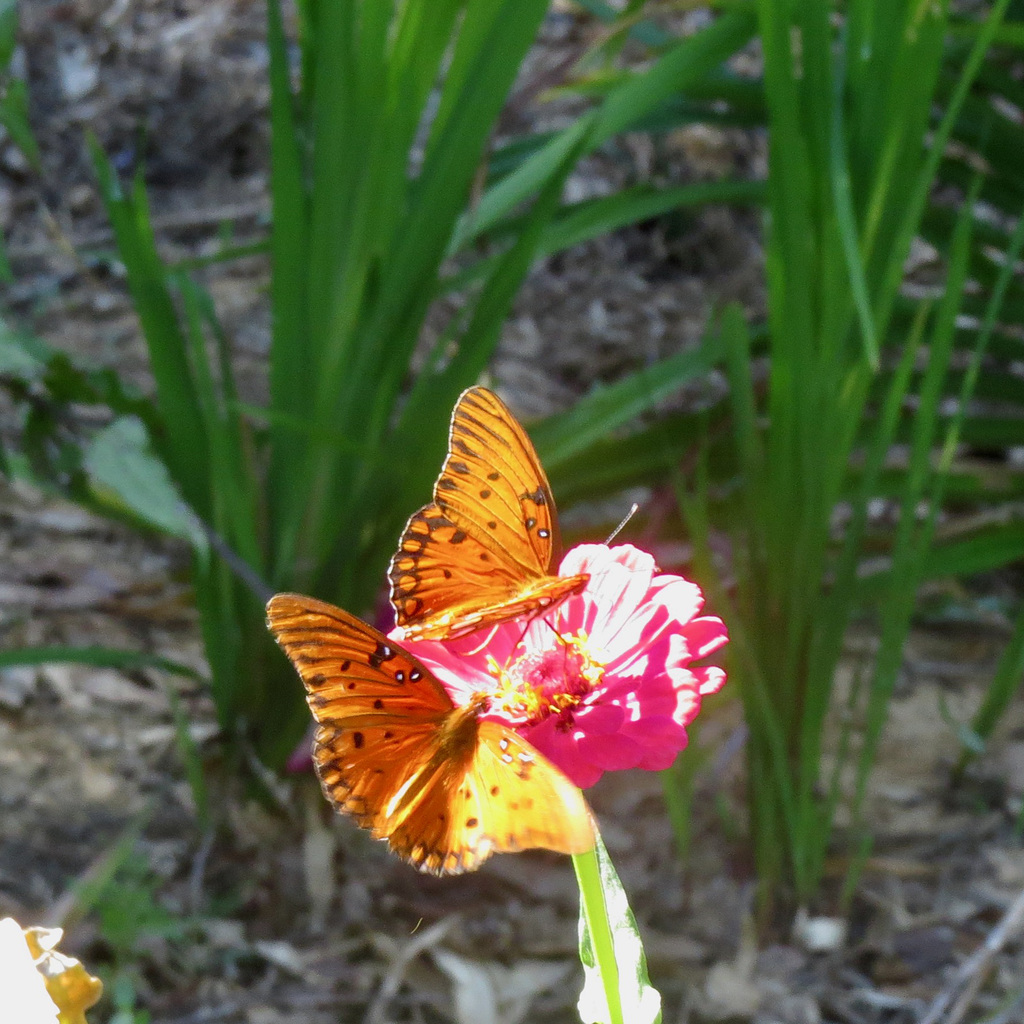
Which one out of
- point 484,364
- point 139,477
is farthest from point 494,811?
point 484,364

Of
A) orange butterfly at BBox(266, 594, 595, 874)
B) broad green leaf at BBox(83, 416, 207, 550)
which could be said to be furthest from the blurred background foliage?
orange butterfly at BBox(266, 594, 595, 874)

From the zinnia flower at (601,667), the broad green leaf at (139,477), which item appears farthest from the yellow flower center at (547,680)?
the broad green leaf at (139,477)

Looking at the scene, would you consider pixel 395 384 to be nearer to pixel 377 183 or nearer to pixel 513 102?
pixel 377 183

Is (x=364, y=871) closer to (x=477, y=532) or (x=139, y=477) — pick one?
(x=139, y=477)

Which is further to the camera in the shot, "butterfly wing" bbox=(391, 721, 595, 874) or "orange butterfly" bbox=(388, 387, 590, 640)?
"orange butterfly" bbox=(388, 387, 590, 640)

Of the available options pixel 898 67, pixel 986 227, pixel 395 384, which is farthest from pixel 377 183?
pixel 986 227

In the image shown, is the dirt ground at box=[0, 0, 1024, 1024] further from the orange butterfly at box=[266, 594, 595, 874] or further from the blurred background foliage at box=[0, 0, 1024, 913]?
the orange butterfly at box=[266, 594, 595, 874]

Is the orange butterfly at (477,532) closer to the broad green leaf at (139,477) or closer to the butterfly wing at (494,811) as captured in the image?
the butterfly wing at (494,811)
